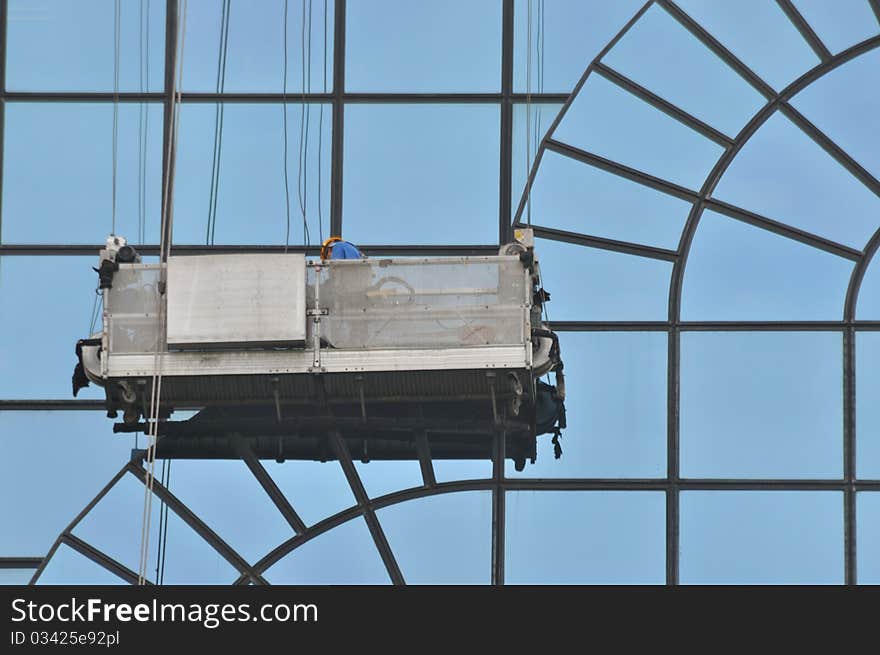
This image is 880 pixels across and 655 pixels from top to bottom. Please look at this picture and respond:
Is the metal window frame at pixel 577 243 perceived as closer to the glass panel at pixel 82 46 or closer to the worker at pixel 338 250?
the glass panel at pixel 82 46

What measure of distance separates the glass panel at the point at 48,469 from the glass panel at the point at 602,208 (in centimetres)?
472

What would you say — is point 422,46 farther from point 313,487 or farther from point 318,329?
point 318,329

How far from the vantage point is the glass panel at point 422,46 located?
2773 cm

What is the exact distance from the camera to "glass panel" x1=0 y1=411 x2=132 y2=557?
26.9 metres

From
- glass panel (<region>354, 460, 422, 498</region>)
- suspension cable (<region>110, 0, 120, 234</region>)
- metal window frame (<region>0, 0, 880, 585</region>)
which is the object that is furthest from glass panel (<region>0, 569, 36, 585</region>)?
suspension cable (<region>110, 0, 120, 234</region>)

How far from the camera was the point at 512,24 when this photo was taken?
2775 cm

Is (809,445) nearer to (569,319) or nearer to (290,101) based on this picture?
(569,319)

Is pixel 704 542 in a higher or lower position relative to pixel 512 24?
lower

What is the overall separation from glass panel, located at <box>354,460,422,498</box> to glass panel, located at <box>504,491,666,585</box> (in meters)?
0.94

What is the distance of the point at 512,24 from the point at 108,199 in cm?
434

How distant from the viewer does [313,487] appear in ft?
87.4

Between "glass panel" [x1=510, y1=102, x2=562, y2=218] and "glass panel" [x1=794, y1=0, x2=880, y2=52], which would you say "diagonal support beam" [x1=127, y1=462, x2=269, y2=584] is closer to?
"glass panel" [x1=510, y1=102, x2=562, y2=218]

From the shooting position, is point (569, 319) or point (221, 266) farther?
point (569, 319)
